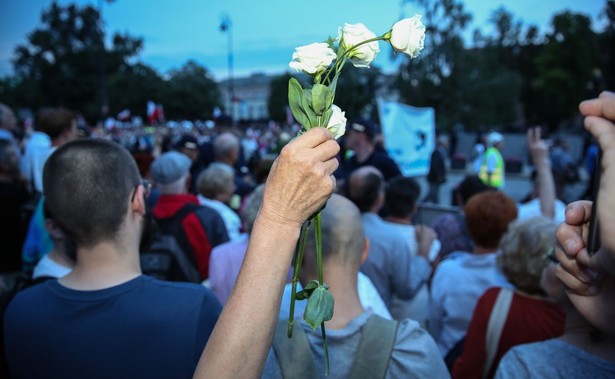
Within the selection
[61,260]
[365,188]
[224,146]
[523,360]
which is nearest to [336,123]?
[523,360]

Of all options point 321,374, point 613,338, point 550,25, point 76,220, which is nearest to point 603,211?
point 613,338

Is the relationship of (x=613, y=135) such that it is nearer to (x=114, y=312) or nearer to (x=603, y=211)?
(x=603, y=211)

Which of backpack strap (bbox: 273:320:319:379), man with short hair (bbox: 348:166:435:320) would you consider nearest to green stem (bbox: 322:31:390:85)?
backpack strap (bbox: 273:320:319:379)

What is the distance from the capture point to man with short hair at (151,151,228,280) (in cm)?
375

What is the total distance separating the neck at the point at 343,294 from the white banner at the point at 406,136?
557 centimetres

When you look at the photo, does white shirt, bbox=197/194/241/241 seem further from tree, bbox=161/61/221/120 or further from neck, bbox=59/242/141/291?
tree, bbox=161/61/221/120

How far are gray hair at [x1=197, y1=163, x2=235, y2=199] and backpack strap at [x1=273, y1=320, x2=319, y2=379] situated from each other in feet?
10.5

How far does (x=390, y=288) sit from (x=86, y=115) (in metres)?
57.7

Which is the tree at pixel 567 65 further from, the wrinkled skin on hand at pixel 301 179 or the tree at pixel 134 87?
the wrinkled skin on hand at pixel 301 179

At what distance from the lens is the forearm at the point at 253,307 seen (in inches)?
44.1

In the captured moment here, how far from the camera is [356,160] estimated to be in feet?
20.7

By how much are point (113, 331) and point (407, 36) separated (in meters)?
1.30

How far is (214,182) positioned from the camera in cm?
472

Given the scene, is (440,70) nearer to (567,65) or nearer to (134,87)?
(567,65)
